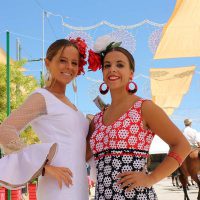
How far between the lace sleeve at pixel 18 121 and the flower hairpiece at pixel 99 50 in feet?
1.42

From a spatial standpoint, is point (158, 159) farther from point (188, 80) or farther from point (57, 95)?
point (57, 95)

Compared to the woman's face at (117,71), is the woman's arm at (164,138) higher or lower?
lower

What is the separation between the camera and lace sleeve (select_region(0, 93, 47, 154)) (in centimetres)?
265

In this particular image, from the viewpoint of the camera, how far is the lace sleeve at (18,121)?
104 inches

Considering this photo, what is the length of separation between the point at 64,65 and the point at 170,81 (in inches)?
594

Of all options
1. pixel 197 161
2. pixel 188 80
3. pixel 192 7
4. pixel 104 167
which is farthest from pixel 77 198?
pixel 188 80

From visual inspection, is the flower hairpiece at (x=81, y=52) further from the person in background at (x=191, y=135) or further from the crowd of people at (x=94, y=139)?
the person in background at (x=191, y=135)

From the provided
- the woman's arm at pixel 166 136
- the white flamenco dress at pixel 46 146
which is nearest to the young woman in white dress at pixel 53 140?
the white flamenco dress at pixel 46 146

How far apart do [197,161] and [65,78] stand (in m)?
9.60

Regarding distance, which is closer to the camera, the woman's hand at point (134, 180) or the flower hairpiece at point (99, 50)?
the woman's hand at point (134, 180)

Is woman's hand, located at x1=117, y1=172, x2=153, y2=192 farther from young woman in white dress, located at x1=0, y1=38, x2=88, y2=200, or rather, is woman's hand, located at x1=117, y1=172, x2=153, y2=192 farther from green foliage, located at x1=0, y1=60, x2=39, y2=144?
green foliage, located at x1=0, y1=60, x2=39, y2=144

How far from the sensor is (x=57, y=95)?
3.01 m

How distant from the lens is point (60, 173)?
2.66 metres

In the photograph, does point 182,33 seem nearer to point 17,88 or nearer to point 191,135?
point 191,135
